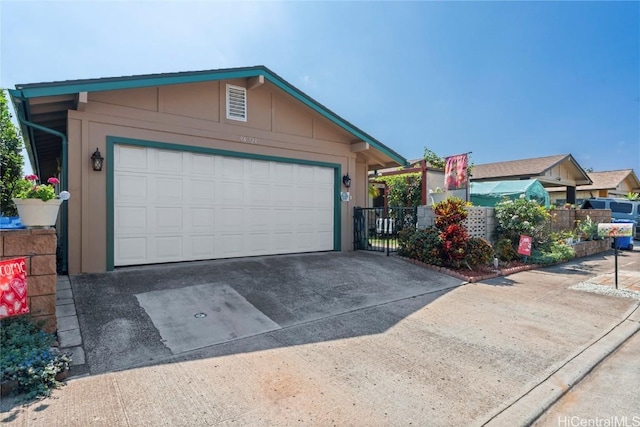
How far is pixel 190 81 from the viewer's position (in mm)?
6527

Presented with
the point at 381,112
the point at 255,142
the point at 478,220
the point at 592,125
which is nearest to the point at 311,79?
the point at 381,112

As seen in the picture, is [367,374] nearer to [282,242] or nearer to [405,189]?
[282,242]

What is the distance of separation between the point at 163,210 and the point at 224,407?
5.04m

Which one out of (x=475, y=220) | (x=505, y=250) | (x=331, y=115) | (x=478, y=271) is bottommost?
(x=478, y=271)

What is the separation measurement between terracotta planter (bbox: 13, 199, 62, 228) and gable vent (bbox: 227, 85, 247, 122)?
14.7 ft

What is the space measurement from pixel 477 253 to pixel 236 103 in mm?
6689

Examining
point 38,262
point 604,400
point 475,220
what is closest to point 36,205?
point 38,262

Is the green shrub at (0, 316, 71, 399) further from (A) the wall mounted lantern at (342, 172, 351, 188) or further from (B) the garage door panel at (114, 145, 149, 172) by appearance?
(A) the wall mounted lantern at (342, 172, 351, 188)

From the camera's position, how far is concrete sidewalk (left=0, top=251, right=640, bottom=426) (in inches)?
99.3

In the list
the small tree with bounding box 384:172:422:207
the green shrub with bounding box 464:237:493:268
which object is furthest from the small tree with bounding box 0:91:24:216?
the green shrub with bounding box 464:237:493:268

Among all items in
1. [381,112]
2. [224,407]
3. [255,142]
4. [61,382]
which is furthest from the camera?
[381,112]

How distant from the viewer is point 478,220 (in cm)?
906

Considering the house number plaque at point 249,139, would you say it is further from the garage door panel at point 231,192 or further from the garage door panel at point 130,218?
the garage door panel at point 130,218

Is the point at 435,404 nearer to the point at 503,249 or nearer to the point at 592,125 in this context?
the point at 503,249
